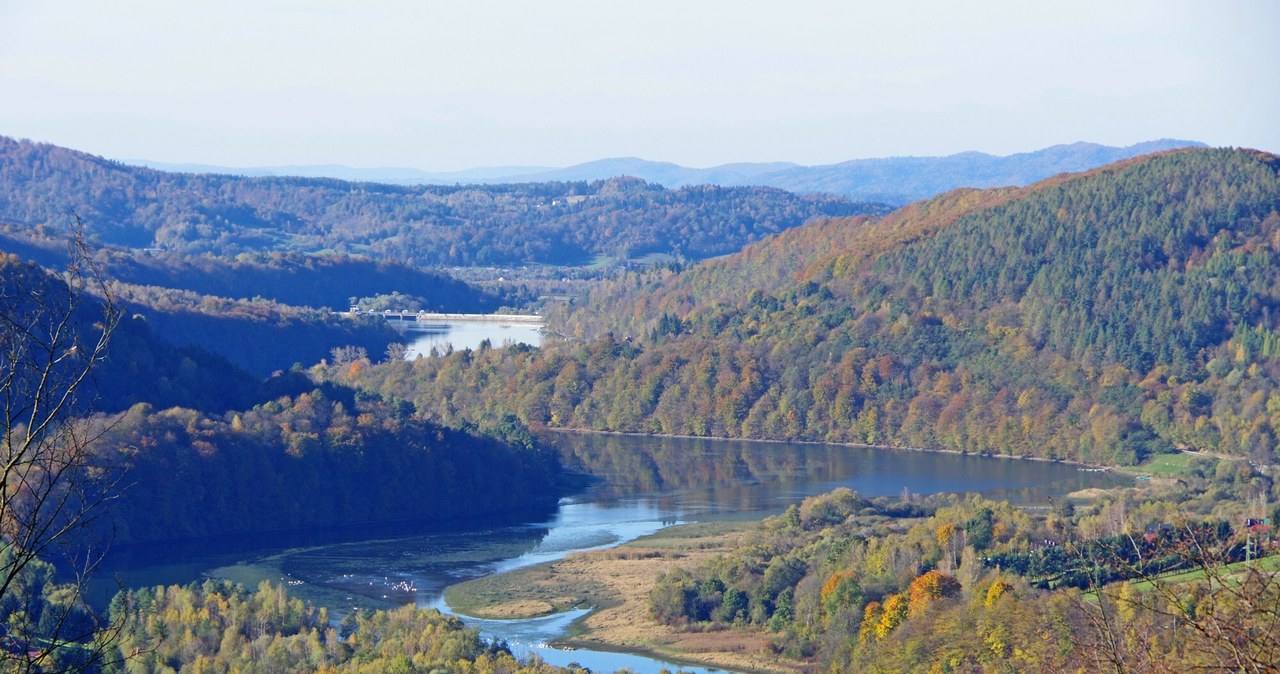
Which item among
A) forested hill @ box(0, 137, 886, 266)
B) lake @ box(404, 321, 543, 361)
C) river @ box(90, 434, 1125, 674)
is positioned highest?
forested hill @ box(0, 137, 886, 266)

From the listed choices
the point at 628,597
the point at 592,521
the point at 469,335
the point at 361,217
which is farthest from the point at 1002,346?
the point at 361,217

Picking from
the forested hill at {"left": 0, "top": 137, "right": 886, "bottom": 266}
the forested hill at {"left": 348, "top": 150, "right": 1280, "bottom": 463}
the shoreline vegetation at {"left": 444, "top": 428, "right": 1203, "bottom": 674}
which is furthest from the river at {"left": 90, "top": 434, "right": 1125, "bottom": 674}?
the forested hill at {"left": 0, "top": 137, "right": 886, "bottom": 266}

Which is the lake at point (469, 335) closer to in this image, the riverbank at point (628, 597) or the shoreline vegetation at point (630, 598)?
the shoreline vegetation at point (630, 598)

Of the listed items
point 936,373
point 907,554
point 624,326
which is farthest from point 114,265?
point 907,554

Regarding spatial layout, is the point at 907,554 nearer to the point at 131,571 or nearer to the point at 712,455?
the point at 131,571

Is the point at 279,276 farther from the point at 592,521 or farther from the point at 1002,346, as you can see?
the point at 592,521

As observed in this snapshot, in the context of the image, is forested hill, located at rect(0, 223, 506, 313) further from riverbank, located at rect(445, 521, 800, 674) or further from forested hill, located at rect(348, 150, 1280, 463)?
riverbank, located at rect(445, 521, 800, 674)

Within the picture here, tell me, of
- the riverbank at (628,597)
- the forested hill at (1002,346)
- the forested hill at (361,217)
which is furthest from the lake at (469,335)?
the riverbank at (628,597)
